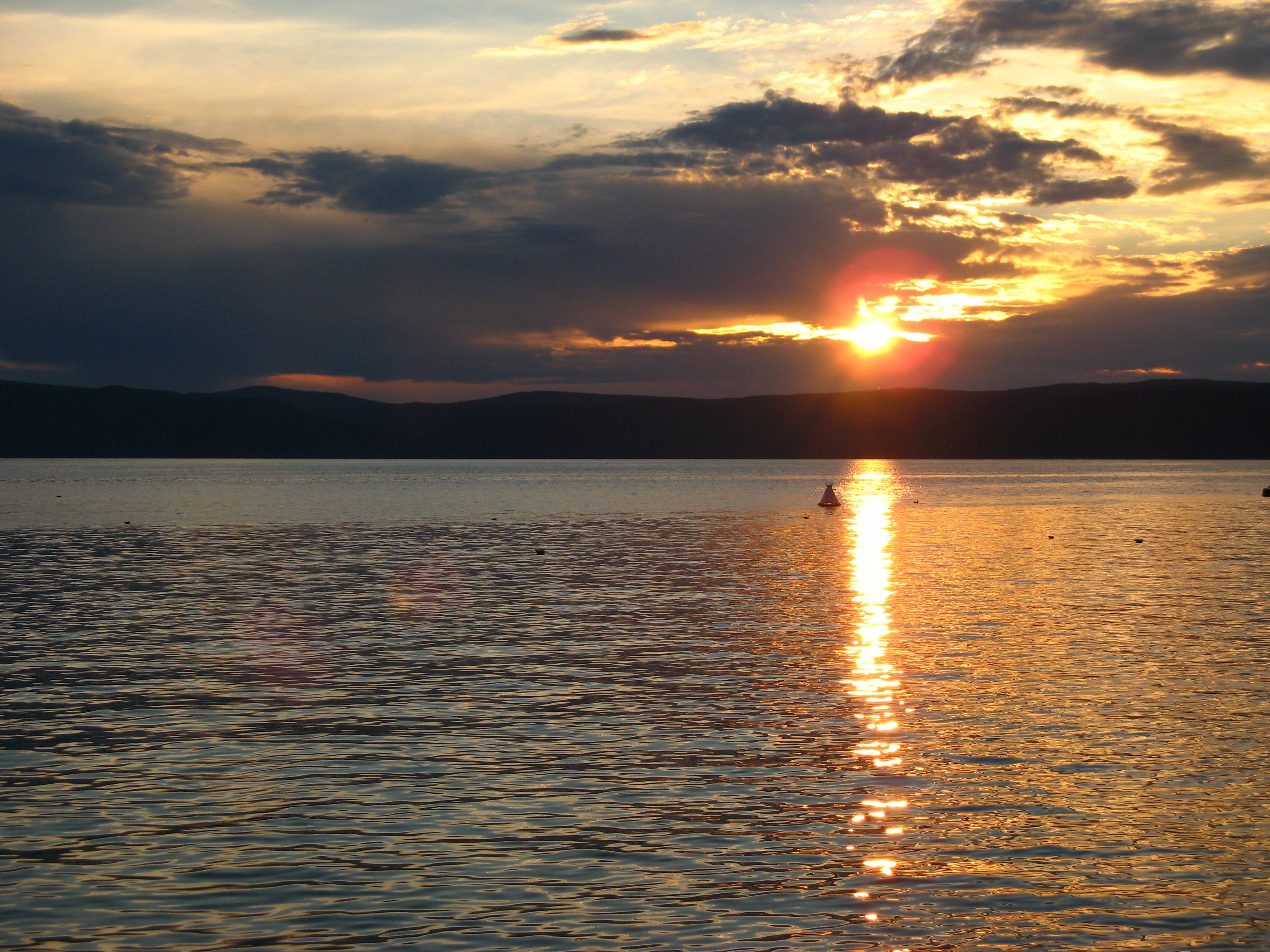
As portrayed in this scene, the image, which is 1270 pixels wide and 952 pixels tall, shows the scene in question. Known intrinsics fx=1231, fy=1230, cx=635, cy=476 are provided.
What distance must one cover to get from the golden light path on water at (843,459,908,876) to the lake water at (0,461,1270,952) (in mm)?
97

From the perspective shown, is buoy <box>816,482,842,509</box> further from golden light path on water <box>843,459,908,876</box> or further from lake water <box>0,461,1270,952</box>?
lake water <box>0,461,1270,952</box>

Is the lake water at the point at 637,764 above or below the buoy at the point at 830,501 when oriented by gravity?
below

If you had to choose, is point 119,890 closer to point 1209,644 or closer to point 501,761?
point 501,761

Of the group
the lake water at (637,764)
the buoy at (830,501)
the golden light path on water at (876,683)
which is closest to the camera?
the lake water at (637,764)

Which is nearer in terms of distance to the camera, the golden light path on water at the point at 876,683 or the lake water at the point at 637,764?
the lake water at the point at 637,764

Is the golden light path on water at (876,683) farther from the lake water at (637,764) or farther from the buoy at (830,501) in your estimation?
the buoy at (830,501)

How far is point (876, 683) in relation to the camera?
78.8ft

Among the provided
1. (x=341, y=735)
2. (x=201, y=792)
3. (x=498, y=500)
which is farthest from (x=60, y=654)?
(x=498, y=500)

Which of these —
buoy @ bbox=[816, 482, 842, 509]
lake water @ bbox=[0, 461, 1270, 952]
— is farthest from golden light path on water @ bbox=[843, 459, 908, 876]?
buoy @ bbox=[816, 482, 842, 509]

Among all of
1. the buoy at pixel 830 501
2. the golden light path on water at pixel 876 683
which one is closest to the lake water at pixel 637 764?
the golden light path on water at pixel 876 683

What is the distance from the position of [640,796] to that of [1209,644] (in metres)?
18.7

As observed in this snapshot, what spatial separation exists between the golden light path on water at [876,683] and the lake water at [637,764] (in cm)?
10

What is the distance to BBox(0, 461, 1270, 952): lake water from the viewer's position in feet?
38.1

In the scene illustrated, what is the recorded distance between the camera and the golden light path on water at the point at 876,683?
49.1ft
